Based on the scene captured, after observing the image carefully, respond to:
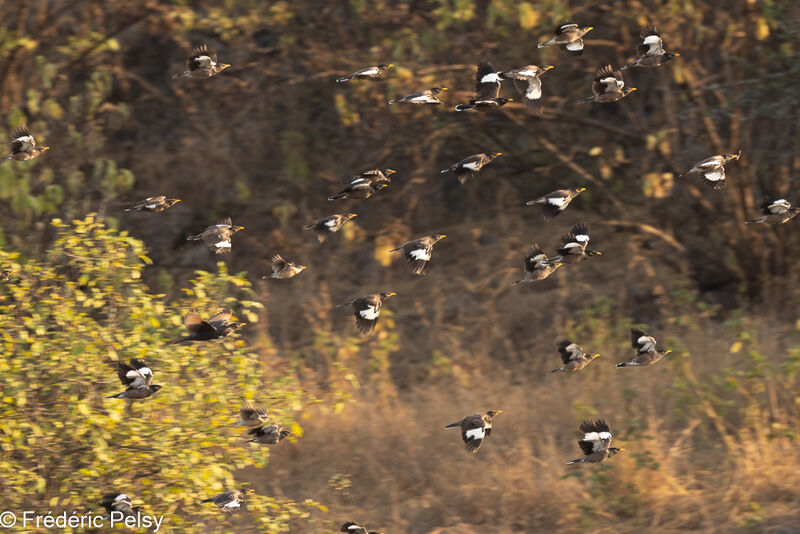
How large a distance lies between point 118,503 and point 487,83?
3745 millimetres

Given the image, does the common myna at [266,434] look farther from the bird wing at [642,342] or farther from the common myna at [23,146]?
the bird wing at [642,342]

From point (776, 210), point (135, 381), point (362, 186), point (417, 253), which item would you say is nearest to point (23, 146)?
Answer: point (135, 381)

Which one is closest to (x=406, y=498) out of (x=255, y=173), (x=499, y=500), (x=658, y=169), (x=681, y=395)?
(x=499, y=500)

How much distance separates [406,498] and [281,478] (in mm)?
1083

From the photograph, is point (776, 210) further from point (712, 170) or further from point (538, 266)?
point (538, 266)

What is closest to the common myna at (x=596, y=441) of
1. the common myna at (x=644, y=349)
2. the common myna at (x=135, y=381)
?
the common myna at (x=644, y=349)

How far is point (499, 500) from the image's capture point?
8.03m

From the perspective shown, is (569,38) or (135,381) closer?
(135,381)

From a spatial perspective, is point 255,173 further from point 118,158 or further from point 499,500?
point 499,500

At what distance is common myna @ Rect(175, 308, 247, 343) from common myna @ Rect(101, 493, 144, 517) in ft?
3.07

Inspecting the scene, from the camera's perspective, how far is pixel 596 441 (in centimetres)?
702

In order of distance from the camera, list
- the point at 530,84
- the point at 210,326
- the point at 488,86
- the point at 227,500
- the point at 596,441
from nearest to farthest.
Result: the point at 210,326, the point at 227,500, the point at 596,441, the point at 488,86, the point at 530,84

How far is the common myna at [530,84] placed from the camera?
7520 mm

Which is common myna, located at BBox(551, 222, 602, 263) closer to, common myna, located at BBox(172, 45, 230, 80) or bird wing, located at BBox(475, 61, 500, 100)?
bird wing, located at BBox(475, 61, 500, 100)
